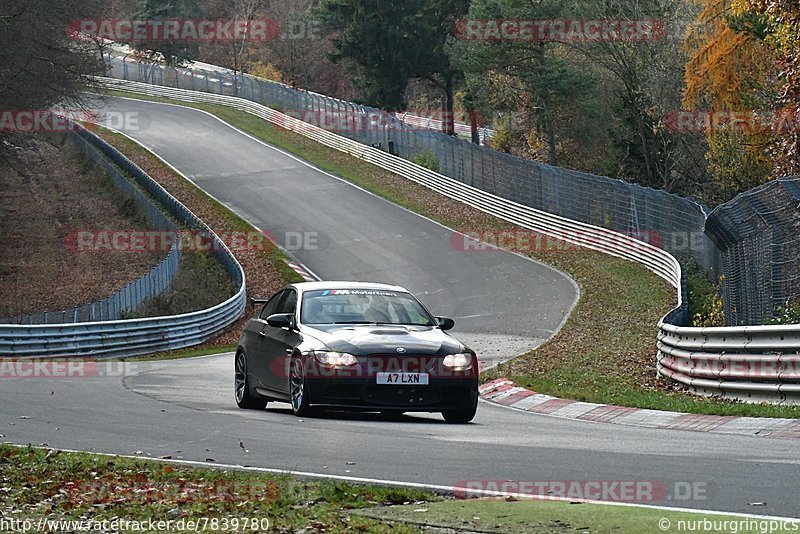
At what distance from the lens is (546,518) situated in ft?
23.6

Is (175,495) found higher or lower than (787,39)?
lower

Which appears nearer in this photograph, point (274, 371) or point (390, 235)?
point (274, 371)

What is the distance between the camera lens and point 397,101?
75062 mm

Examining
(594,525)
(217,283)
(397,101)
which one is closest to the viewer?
(594,525)

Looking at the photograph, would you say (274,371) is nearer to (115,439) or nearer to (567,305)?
(115,439)

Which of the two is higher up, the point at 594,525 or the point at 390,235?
the point at 594,525

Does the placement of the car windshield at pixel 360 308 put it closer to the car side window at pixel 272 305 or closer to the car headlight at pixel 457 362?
the car side window at pixel 272 305

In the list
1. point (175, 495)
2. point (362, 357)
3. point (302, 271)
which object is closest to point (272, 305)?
point (362, 357)

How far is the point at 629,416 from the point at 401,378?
3.55 metres

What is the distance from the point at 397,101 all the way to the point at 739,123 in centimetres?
3508

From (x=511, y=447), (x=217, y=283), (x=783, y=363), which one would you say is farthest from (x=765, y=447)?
(x=217, y=283)

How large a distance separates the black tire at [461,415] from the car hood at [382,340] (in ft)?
2.06

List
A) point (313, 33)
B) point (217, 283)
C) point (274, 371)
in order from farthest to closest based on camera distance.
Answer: point (313, 33) → point (217, 283) → point (274, 371)

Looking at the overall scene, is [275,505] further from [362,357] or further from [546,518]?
[362,357]
